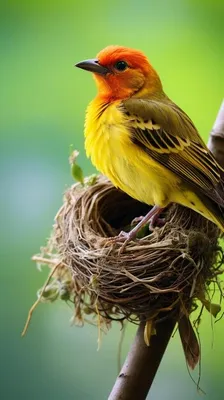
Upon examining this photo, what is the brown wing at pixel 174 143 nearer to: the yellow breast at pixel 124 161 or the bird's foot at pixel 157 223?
the yellow breast at pixel 124 161

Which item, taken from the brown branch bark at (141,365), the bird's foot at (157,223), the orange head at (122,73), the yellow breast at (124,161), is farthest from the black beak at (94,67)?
the brown branch bark at (141,365)

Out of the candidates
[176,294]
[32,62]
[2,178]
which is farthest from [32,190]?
[176,294]

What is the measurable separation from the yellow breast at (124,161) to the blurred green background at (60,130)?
20.3 inches

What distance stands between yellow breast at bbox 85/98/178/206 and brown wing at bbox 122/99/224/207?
0.08 ft

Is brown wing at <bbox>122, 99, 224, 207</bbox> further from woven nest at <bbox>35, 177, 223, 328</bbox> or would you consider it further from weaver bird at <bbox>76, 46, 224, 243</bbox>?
woven nest at <bbox>35, 177, 223, 328</bbox>

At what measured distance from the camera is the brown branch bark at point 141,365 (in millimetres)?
2143

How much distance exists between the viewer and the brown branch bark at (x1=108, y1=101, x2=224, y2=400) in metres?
2.14

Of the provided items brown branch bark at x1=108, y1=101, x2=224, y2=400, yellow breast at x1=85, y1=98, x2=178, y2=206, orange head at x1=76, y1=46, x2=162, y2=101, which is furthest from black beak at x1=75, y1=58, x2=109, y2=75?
brown branch bark at x1=108, y1=101, x2=224, y2=400

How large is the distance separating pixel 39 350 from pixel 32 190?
68 cm

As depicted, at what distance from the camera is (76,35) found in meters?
3.07

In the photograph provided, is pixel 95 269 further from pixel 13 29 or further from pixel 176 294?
pixel 13 29

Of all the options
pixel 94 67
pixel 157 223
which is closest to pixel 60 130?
pixel 94 67

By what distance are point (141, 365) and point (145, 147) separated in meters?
0.70

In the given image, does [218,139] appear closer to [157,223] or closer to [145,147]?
[145,147]
